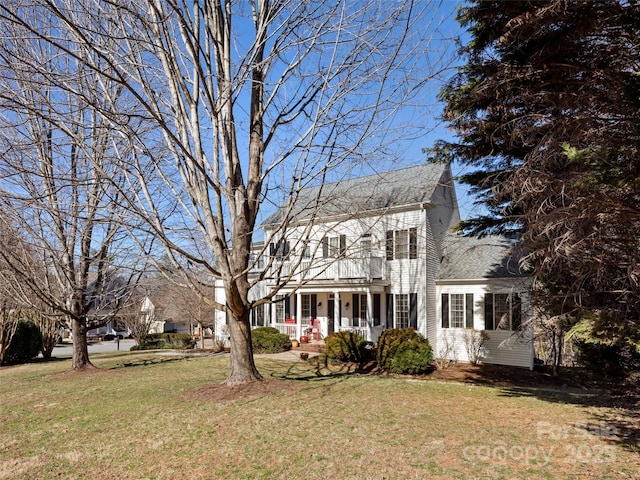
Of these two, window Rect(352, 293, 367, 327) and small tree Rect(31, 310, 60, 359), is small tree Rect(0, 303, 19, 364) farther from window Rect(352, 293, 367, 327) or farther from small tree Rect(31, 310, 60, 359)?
window Rect(352, 293, 367, 327)

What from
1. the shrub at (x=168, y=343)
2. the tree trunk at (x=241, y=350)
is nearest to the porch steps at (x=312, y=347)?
the shrub at (x=168, y=343)

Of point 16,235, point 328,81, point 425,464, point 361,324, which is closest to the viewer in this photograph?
point 425,464

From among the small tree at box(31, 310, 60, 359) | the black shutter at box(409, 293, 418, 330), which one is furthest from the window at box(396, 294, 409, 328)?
the small tree at box(31, 310, 60, 359)

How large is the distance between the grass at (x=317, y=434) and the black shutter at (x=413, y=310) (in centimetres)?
722

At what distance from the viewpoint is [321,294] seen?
2041cm

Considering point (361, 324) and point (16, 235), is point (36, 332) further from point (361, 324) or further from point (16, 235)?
point (361, 324)

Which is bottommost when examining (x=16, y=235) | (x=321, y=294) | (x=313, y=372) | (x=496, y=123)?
(x=313, y=372)

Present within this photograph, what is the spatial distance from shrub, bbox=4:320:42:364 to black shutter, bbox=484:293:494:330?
58.6 ft

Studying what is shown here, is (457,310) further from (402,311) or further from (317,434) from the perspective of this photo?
(317,434)

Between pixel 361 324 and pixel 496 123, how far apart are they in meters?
13.1

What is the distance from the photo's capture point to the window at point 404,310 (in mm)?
16094

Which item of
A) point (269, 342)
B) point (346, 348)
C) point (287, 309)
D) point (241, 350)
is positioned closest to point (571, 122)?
point (241, 350)

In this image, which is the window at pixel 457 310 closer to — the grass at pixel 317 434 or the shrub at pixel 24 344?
the grass at pixel 317 434

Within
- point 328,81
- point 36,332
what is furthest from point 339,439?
point 36,332
